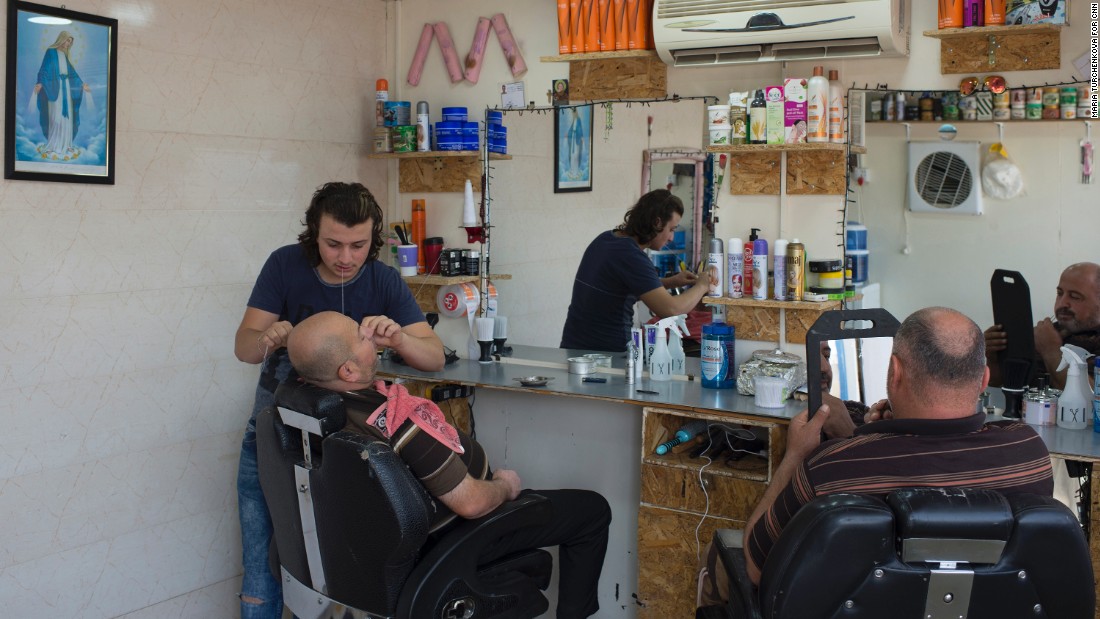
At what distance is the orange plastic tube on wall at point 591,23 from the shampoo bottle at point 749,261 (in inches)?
33.6

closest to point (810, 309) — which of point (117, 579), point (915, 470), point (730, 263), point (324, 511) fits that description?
point (730, 263)

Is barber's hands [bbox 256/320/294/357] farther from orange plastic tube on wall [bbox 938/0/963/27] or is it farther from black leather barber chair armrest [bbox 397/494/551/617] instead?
orange plastic tube on wall [bbox 938/0/963/27]

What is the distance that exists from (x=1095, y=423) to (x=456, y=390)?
1926 mm

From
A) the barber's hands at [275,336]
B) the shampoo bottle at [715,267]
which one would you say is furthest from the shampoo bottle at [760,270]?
the barber's hands at [275,336]

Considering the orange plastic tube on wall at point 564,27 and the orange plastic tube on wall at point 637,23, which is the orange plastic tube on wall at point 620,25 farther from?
the orange plastic tube on wall at point 564,27

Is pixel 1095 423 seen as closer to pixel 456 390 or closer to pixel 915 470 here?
pixel 915 470

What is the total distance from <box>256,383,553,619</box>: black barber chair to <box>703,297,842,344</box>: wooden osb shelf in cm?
113

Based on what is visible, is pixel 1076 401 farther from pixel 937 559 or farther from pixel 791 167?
pixel 937 559

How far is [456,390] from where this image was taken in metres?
3.41

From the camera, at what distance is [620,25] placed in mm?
3398

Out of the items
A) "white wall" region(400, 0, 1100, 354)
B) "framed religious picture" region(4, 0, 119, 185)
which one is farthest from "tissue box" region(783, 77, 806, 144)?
"framed religious picture" region(4, 0, 119, 185)

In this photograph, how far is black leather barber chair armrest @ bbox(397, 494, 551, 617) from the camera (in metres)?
2.18

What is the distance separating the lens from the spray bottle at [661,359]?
3258 millimetres

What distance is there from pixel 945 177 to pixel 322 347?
1.89m
